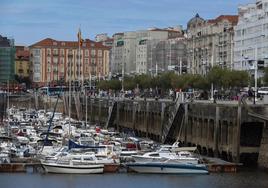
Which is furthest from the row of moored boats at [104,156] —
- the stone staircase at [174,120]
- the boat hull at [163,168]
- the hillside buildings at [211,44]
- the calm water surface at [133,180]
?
the hillside buildings at [211,44]

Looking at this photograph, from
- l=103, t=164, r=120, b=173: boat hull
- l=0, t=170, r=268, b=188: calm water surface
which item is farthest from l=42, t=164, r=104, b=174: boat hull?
l=0, t=170, r=268, b=188: calm water surface

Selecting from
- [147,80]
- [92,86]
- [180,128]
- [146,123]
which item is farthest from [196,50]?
[180,128]

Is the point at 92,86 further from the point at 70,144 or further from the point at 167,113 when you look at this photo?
the point at 70,144

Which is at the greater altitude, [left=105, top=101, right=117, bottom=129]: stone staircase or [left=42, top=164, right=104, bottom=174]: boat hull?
[left=105, top=101, right=117, bottom=129]: stone staircase

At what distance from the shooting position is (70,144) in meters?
64.1

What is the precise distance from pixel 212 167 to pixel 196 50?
130m

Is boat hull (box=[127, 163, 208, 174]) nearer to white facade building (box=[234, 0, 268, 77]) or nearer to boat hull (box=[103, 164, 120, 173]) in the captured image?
boat hull (box=[103, 164, 120, 173])

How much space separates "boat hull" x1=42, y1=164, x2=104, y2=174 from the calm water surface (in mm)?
711

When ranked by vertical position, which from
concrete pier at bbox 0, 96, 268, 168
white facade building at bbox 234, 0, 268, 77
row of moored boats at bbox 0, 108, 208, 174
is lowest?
row of moored boats at bbox 0, 108, 208, 174

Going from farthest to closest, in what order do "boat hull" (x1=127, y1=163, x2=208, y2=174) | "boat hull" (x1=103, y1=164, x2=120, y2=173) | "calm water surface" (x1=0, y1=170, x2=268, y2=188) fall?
"boat hull" (x1=103, y1=164, x2=120, y2=173) < "boat hull" (x1=127, y1=163, x2=208, y2=174) < "calm water surface" (x1=0, y1=170, x2=268, y2=188)

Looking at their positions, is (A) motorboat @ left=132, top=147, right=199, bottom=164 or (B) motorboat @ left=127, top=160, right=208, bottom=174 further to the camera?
(A) motorboat @ left=132, top=147, right=199, bottom=164

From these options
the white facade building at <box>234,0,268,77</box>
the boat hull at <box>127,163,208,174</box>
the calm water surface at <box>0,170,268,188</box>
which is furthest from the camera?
the white facade building at <box>234,0,268,77</box>

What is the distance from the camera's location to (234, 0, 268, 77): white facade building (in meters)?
133

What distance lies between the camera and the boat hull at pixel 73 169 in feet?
191
